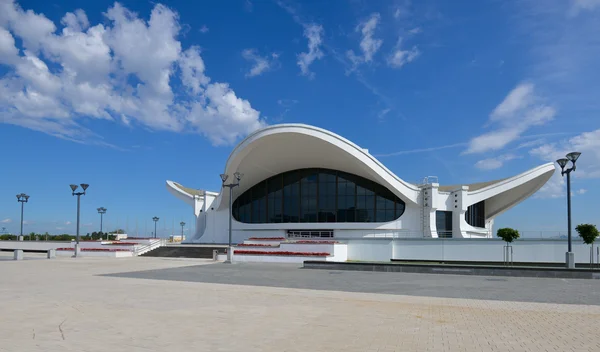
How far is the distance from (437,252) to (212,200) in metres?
24.0

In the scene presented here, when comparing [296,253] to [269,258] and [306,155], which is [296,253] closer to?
[269,258]

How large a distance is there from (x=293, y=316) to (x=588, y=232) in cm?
2099

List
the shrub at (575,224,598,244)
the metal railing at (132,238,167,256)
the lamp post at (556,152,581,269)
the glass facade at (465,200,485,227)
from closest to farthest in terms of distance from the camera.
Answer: the lamp post at (556,152,581,269)
the shrub at (575,224,598,244)
the metal railing at (132,238,167,256)
the glass facade at (465,200,485,227)


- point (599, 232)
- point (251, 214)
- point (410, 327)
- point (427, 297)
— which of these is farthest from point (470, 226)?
point (410, 327)

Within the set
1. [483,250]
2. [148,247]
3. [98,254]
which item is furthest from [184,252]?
[483,250]

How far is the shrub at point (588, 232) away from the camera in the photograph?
23.6 metres

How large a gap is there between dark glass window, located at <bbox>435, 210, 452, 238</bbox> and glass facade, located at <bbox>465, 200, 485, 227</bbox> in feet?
10.3

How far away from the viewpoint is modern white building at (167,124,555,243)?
119 ft

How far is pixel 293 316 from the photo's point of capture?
9461mm

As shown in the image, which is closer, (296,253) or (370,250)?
(296,253)

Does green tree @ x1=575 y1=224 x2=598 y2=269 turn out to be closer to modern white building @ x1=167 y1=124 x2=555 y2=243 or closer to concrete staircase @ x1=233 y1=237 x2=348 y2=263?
modern white building @ x1=167 y1=124 x2=555 y2=243

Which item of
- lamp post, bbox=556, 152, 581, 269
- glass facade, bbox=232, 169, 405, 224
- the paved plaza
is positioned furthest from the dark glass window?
the paved plaza

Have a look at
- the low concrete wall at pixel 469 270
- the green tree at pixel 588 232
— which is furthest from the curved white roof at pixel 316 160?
the low concrete wall at pixel 469 270

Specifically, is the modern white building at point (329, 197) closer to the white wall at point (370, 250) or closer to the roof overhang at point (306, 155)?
the roof overhang at point (306, 155)
